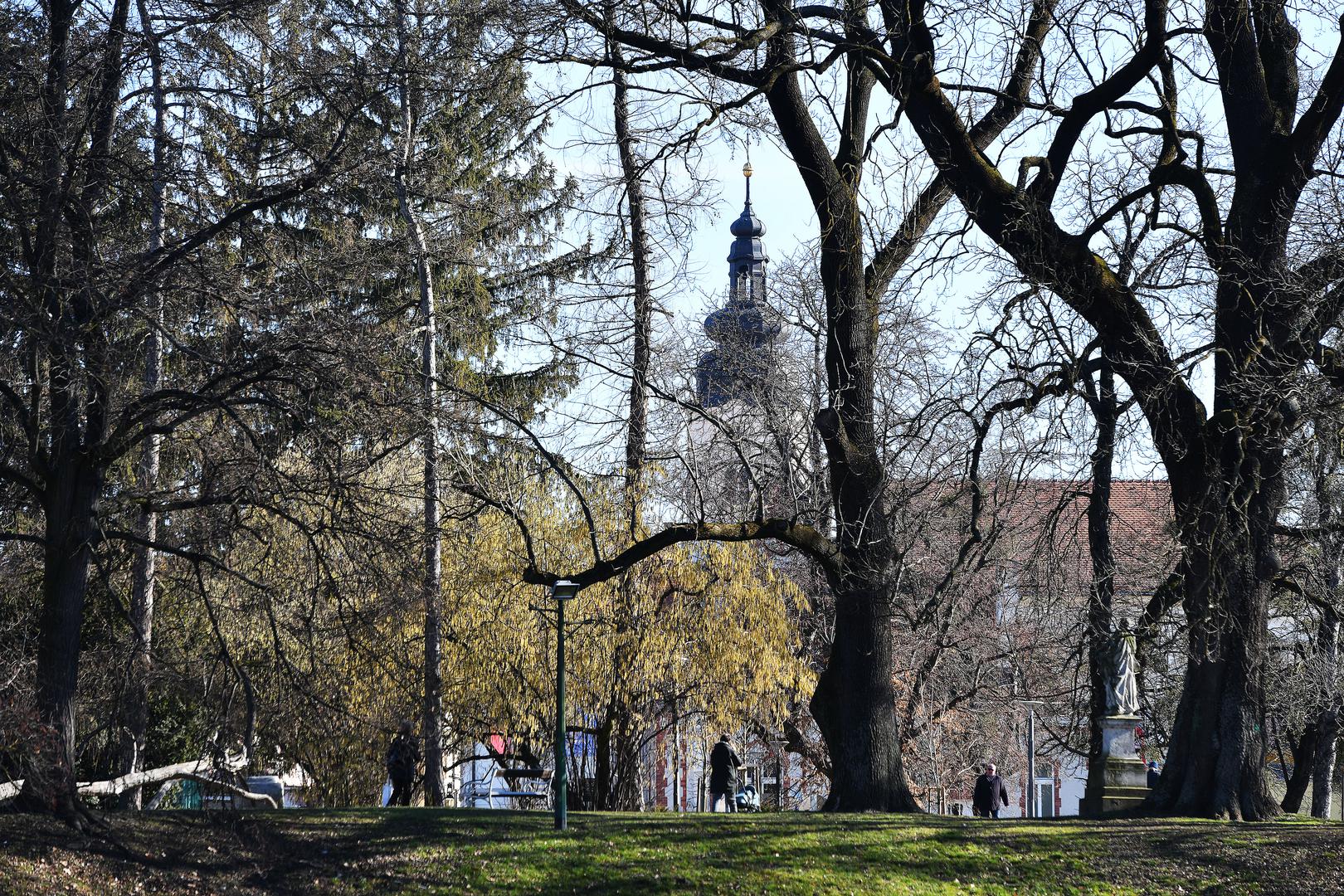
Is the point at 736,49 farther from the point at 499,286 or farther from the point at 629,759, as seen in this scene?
the point at 499,286

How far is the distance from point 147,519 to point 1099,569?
→ 13034 mm

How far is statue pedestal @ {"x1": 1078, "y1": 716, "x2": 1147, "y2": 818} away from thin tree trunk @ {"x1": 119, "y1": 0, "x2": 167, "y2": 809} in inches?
450

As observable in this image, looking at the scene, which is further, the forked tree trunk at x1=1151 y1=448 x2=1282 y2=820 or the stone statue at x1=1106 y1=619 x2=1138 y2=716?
the stone statue at x1=1106 y1=619 x2=1138 y2=716

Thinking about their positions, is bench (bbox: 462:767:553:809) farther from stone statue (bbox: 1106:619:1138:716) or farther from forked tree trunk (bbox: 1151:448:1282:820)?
forked tree trunk (bbox: 1151:448:1282:820)

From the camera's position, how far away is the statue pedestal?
17.0m

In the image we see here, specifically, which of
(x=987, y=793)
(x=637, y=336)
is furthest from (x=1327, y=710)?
(x=637, y=336)

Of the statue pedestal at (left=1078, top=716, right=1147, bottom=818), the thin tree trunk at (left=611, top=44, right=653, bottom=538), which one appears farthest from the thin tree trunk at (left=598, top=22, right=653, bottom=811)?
the statue pedestal at (left=1078, top=716, right=1147, bottom=818)

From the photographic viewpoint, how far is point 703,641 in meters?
21.8

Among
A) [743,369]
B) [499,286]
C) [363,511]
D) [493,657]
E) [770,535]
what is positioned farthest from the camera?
[499,286]

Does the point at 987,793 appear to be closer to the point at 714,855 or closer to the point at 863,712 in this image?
the point at 863,712

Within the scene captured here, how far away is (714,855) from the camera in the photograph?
44.4ft

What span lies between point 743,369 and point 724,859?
39.8ft

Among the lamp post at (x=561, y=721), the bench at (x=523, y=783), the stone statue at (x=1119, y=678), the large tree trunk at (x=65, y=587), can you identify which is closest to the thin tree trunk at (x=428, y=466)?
the bench at (x=523, y=783)

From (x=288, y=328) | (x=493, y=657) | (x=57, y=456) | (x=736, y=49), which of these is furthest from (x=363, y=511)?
(x=493, y=657)
